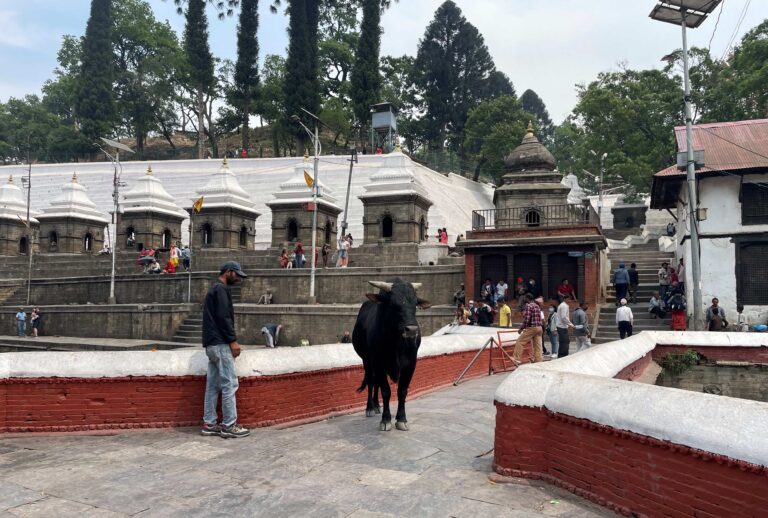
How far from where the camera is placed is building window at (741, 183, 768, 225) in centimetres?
2038

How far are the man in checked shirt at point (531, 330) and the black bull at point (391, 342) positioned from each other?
5.70m

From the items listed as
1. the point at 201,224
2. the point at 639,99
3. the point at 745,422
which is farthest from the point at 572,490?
the point at 639,99

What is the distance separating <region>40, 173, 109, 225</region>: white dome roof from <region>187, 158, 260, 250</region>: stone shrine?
9250mm

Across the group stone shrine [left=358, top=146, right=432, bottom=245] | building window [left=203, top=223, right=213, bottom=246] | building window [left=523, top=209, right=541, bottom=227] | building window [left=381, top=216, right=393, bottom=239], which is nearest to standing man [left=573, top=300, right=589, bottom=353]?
building window [left=523, top=209, right=541, bottom=227]

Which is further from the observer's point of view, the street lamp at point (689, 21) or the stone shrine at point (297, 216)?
the stone shrine at point (297, 216)

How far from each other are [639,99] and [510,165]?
1461 cm

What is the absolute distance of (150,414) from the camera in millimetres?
6113

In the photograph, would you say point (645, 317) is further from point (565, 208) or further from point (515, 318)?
point (565, 208)

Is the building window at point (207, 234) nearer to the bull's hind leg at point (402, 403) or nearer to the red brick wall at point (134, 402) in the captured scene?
the red brick wall at point (134, 402)

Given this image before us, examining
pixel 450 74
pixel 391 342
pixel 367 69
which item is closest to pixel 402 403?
pixel 391 342

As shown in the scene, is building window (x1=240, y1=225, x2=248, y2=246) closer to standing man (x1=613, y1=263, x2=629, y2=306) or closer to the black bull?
standing man (x1=613, y1=263, x2=629, y2=306)

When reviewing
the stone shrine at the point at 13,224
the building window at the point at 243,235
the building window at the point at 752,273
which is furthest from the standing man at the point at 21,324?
the building window at the point at 752,273

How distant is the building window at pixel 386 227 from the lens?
3148cm

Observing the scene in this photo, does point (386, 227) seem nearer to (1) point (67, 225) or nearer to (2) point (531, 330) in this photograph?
(2) point (531, 330)
